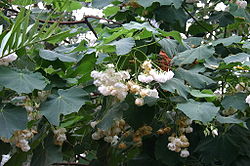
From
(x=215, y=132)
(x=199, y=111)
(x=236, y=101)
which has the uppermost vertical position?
(x=199, y=111)

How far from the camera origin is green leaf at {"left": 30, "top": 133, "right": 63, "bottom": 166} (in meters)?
1.68

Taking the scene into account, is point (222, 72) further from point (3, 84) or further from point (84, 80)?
point (3, 84)

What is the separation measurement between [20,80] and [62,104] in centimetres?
16

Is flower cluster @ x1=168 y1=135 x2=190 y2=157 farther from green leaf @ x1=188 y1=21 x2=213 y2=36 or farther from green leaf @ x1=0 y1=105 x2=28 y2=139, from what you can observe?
green leaf @ x1=188 y1=21 x2=213 y2=36

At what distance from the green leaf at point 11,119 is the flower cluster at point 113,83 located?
0.26 metres

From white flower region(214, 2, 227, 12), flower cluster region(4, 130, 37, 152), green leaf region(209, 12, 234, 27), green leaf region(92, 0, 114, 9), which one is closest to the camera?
flower cluster region(4, 130, 37, 152)

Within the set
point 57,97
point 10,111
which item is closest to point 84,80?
point 57,97

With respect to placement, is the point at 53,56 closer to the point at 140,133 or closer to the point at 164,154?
the point at 140,133

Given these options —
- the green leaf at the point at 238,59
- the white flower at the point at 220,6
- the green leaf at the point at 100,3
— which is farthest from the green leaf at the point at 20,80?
the white flower at the point at 220,6

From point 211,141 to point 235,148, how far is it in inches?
Result: 3.8

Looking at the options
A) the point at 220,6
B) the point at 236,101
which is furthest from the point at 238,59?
the point at 220,6

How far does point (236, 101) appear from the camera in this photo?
1.67 meters

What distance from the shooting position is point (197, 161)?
6.15 ft

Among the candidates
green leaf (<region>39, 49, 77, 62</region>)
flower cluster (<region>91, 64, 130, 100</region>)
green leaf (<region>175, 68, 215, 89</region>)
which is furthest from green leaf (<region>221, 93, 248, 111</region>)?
green leaf (<region>39, 49, 77, 62</region>)
